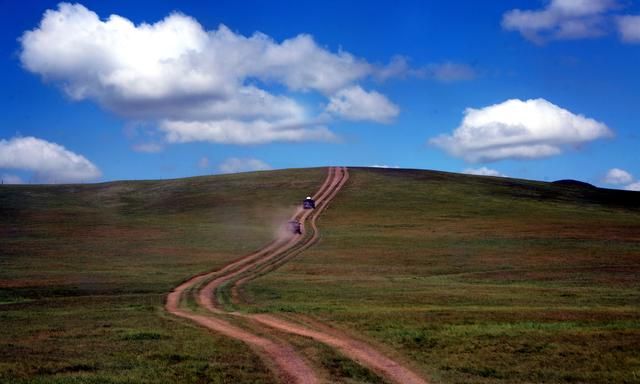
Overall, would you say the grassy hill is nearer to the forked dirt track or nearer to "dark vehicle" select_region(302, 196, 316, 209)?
the forked dirt track

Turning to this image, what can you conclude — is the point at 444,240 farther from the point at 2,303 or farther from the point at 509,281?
the point at 2,303

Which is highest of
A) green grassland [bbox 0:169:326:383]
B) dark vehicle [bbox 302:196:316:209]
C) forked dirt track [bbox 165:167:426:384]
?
dark vehicle [bbox 302:196:316:209]

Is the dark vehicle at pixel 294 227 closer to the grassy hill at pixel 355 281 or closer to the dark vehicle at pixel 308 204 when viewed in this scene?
the grassy hill at pixel 355 281

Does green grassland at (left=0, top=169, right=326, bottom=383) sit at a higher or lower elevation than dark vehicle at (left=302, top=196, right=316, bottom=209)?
lower

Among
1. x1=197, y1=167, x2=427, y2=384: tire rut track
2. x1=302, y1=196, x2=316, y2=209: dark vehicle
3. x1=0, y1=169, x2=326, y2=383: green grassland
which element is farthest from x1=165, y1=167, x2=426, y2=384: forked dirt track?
x1=302, y1=196, x2=316, y2=209: dark vehicle

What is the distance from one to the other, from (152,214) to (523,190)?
8134cm

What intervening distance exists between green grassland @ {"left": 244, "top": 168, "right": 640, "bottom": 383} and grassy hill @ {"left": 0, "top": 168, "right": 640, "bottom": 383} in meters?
0.15

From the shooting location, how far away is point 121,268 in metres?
57.4

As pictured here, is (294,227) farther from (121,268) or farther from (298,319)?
(298,319)

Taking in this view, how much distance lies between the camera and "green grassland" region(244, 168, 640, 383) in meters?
23.7

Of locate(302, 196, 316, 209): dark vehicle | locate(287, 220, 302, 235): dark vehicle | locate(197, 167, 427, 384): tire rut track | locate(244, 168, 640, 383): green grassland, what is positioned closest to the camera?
locate(197, 167, 427, 384): tire rut track

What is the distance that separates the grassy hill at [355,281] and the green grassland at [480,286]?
0.15 m

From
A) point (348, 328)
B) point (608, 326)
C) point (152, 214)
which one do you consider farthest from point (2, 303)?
point (152, 214)

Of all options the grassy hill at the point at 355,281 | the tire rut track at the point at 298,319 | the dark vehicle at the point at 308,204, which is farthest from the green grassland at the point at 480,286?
the dark vehicle at the point at 308,204
